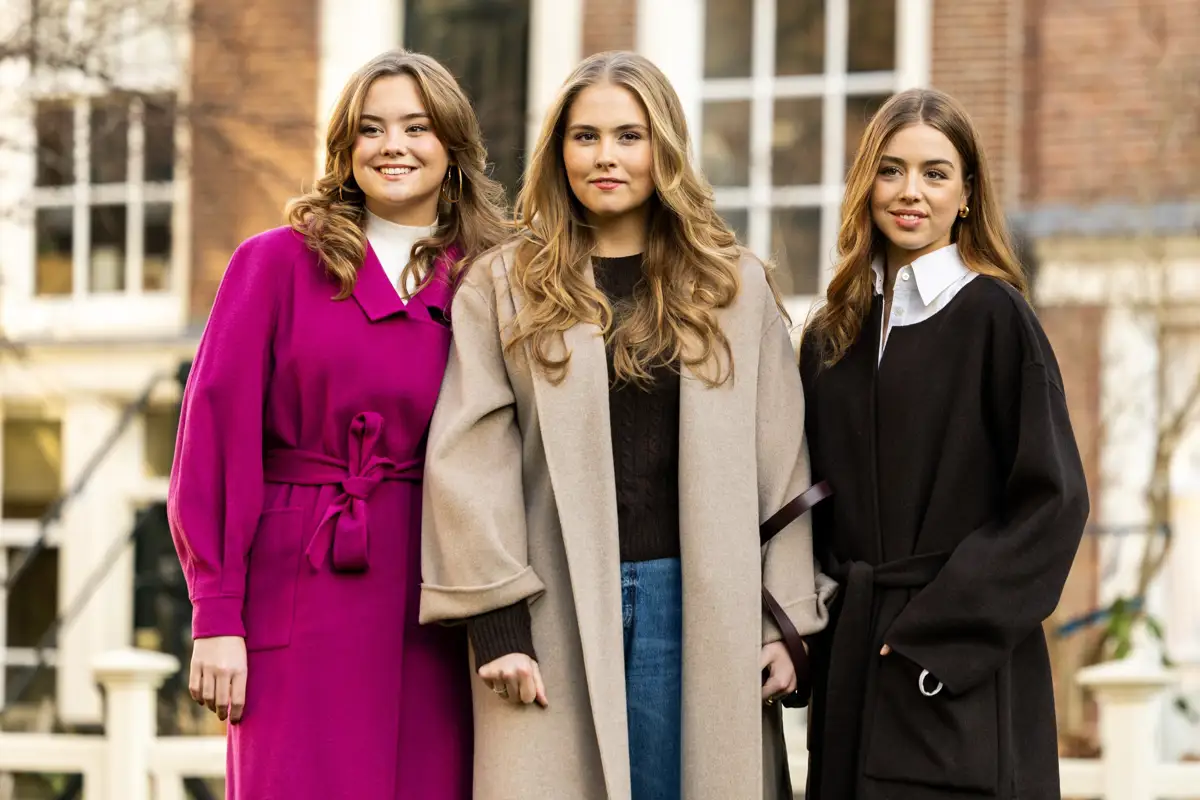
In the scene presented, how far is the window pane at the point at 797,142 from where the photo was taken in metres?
8.80

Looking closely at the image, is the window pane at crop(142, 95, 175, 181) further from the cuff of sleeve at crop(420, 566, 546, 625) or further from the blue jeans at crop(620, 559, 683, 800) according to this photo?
the blue jeans at crop(620, 559, 683, 800)

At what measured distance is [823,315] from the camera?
3.54m

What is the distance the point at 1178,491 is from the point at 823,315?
5201 millimetres

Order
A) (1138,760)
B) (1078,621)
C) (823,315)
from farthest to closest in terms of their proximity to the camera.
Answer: (1078,621) → (1138,760) → (823,315)

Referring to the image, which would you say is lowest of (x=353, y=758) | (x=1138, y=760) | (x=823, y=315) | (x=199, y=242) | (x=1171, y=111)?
(x=1138, y=760)

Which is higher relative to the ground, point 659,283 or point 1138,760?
point 659,283

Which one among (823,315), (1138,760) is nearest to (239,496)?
(823,315)

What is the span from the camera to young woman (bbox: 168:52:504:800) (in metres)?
3.26

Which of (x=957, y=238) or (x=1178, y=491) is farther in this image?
(x=1178, y=491)

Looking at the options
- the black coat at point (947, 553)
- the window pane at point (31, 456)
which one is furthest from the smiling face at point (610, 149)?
the window pane at point (31, 456)

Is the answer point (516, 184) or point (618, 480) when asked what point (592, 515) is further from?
point (516, 184)

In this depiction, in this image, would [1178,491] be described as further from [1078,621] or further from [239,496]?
[239,496]

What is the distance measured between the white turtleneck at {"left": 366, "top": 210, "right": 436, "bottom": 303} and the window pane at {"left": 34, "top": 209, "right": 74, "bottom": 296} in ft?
22.1

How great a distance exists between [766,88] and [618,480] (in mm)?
5987
